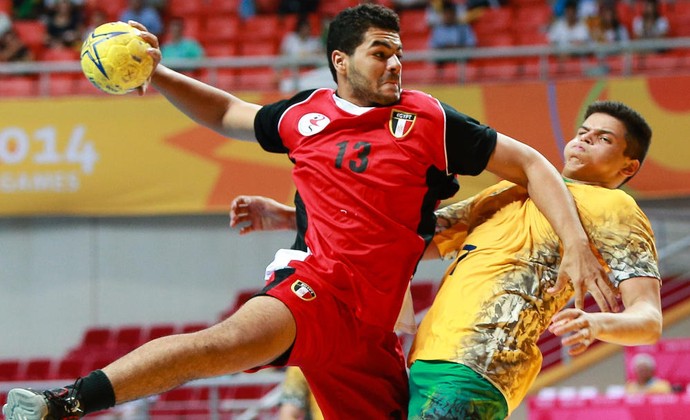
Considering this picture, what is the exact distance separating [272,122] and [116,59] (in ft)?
2.26

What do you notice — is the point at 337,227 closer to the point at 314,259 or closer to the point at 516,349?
the point at 314,259

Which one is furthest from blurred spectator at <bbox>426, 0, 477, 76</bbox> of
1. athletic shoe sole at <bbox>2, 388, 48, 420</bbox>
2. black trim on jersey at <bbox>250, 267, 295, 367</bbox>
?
athletic shoe sole at <bbox>2, 388, 48, 420</bbox>

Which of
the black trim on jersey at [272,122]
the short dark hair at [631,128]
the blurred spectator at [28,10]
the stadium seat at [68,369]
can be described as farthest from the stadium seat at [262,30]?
the short dark hair at [631,128]

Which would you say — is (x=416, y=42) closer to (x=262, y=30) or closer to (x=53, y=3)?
(x=262, y=30)

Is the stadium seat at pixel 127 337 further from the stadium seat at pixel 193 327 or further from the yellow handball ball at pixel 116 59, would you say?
the yellow handball ball at pixel 116 59

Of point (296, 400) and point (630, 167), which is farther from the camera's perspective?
point (296, 400)

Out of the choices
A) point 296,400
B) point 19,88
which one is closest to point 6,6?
point 19,88

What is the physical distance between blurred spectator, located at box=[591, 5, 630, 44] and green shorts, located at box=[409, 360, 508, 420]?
10346 mm

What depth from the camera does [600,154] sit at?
4.44 m

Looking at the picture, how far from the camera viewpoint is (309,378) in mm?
4402

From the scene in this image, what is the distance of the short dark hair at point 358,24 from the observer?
4.32m

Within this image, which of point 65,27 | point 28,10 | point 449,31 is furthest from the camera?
point 28,10

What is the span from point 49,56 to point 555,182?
484 inches

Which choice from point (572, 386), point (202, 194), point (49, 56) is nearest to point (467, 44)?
point (202, 194)
